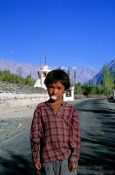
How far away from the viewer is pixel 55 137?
17.6 feet

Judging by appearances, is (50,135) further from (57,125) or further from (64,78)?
(64,78)

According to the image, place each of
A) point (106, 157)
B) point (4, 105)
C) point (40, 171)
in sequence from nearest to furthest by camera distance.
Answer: point (40, 171) → point (106, 157) → point (4, 105)

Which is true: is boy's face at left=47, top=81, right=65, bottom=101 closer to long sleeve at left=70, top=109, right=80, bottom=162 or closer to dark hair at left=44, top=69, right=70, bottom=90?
dark hair at left=44, top=69, right=70, bottom=90

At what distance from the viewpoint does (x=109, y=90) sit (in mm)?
173125

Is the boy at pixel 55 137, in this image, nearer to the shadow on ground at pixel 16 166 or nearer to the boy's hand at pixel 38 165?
the boy's hand at pixel 38 165

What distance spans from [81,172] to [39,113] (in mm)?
5025

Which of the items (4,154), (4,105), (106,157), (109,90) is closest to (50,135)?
(106,157)

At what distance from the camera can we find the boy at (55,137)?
5316 mm

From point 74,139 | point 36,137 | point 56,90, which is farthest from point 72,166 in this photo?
point 56,90

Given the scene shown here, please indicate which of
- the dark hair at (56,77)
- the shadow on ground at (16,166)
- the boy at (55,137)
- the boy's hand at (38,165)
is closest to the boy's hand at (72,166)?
the boy at (55,137)

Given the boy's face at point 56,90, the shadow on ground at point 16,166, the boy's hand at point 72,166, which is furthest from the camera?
the shadow on ground at point 16,166

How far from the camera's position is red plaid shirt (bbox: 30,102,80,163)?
5.32 m

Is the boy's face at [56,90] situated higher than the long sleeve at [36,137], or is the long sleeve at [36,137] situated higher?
the boy's face at [56,90]

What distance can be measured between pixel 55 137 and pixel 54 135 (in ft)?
0.08
